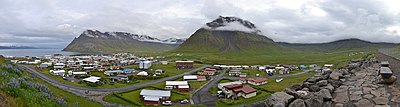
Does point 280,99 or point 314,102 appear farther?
point 280,99

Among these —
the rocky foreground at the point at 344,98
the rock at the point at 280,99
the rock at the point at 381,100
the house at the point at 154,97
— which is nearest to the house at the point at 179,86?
the house at the point at 154,97

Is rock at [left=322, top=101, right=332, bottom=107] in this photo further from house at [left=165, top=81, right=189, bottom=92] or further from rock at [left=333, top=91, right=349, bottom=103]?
house at [left=165, top=81, right=189, bottom=92]

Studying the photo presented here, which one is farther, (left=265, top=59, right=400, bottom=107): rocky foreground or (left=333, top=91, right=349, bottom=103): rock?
(left=333, top=91, right=349, bottom=103): rock

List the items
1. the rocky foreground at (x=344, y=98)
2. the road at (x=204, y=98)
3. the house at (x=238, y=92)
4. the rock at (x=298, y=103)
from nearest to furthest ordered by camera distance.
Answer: the rock at (x=298, y=103) < the rocky foreground at (x=344, y=98) < the road at (x=204, y=98) < the house at (x=238, y=92)

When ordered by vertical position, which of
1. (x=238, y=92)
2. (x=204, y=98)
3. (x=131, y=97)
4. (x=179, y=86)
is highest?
(x=179, y=86)

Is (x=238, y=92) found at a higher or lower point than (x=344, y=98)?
lower

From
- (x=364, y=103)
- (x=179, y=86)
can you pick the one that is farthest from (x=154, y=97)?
(x=364, y=103)

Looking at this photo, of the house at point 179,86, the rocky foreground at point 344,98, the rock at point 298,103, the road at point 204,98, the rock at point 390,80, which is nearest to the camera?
the rock at point 298,103

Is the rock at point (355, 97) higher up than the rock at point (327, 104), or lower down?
higher up

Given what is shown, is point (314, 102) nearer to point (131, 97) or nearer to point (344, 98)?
point (344, 98)

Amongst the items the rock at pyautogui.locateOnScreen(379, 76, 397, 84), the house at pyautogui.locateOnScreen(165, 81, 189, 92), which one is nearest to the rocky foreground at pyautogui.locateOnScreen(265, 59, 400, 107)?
the rock at pyautogui.locateOnScreen(379, 76, 397, 84)

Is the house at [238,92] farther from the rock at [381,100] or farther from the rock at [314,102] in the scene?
the rock at [314,102]
